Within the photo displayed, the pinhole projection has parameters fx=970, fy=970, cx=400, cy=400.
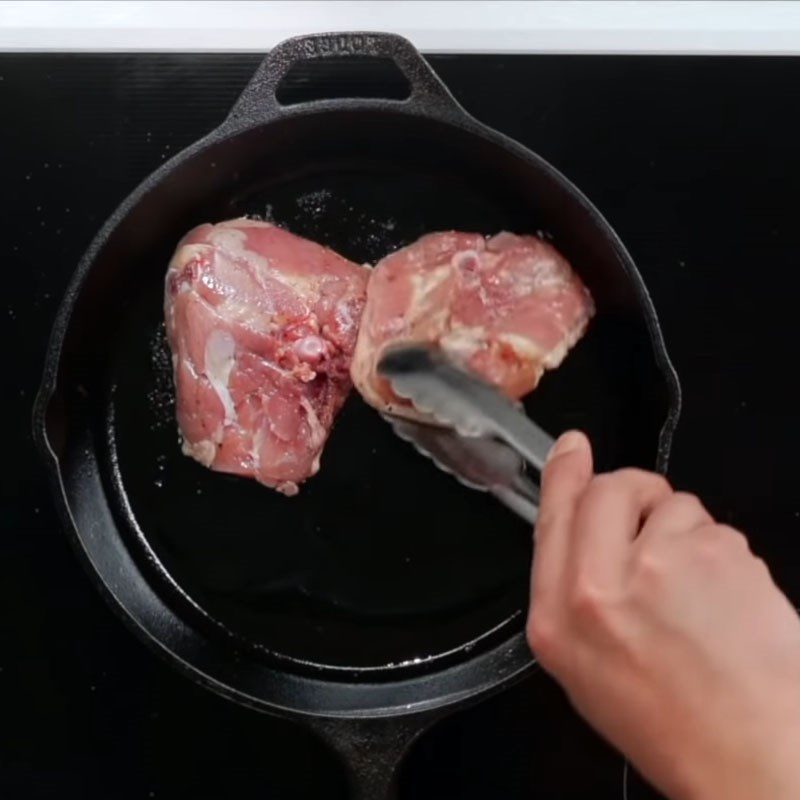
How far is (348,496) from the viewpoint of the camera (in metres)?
1.14

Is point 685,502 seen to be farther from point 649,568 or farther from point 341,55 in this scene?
point 341,55

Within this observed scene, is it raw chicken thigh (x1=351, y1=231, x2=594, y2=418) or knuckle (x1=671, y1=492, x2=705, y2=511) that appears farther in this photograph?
raw chicken thigh (x1=351, y1=231, x2=594, y2=418)

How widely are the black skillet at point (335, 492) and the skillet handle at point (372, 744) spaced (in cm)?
9

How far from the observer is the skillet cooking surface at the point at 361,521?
3.75 ft

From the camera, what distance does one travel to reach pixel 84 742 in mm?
1168

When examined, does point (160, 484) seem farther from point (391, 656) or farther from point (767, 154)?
point (767, 154)

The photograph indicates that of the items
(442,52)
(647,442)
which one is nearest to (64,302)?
(442,52)

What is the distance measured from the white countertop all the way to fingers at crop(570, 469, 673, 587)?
63 cm

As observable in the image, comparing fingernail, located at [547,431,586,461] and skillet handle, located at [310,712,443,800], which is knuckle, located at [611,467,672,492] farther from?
skillet handle, located at [310,712,443,800]

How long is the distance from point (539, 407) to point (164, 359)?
45 centimetres

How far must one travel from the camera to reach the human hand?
0.71 m

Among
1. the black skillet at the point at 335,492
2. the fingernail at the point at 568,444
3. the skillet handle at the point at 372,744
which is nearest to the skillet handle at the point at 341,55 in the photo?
the black skillet at the point at 335,492

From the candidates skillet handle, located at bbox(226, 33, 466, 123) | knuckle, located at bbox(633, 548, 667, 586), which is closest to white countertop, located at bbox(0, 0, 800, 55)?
skillet handle, located at bbox(226, 33, 466, 123)

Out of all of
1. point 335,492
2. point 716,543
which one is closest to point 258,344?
point 335,492
